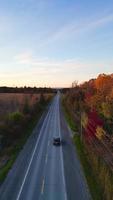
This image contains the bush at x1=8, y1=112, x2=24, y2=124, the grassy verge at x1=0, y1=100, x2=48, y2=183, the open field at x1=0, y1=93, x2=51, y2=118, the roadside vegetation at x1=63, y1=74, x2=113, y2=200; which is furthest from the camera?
the open field at x1=0, y1=93, x2=51, y2=118

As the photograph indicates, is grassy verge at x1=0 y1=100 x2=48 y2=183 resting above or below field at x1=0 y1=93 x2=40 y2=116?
below

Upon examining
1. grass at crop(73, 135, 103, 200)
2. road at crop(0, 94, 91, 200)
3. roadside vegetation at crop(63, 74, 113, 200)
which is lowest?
road at crop(0, 94, 91, 200)

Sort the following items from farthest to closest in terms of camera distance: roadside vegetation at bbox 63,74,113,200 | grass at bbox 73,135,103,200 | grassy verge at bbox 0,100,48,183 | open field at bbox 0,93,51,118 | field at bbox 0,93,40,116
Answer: field at bbox 0,93,40,116
open field at bbox 0,93,51,118
grassy verge at bbox 0,100,48,183
roadside vegetation at bbox 63,74,113,200
grass at bbox 73,135,103,200

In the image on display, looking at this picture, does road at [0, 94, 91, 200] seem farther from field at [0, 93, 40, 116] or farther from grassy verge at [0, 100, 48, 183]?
field at [0, 93, 40, 116]

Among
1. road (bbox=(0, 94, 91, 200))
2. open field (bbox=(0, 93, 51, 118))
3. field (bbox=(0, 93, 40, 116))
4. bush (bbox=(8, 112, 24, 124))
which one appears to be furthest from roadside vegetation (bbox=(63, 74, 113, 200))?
field (bbox=(0, 93, 40, 116))

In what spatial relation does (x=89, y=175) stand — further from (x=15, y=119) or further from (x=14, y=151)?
(x=15, y=119)

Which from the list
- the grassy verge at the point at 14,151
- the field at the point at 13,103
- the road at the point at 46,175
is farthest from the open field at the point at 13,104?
the road at the point at 46,175

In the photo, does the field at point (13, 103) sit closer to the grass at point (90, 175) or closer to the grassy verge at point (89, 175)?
the grassy verge at point (89, 175)

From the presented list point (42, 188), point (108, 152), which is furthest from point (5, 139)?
point (42, 188)
